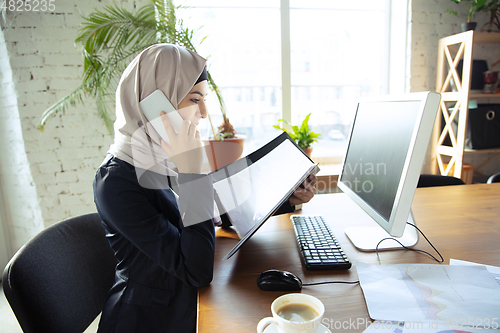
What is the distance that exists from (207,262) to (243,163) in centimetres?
39

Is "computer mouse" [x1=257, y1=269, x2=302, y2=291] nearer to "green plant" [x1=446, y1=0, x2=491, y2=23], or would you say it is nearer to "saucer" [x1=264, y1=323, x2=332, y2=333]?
"saucer" [x1=264, y1=323, x2=332, y2=333]

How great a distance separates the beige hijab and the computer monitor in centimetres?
56

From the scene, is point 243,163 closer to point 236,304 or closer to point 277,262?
point 277,262

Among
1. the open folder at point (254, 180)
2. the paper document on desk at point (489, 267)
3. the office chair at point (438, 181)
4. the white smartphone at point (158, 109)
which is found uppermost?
the white smartphone at point (158, 109)

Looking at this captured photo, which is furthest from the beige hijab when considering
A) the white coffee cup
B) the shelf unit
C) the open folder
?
the shelf unit

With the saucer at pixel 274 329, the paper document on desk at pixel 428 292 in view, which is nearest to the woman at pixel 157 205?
the saucer at pixel 274 329

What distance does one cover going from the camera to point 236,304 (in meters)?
0.62

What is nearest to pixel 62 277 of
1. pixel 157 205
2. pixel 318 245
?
pixel 157 205

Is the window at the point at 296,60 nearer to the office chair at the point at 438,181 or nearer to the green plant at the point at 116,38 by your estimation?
the green plant at the point at 116,38

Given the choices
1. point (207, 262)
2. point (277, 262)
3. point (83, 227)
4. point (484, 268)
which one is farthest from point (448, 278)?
point (83, 227)

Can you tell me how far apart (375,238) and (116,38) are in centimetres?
210

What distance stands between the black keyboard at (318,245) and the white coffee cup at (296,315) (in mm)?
242

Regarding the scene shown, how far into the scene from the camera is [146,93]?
0.88 meters

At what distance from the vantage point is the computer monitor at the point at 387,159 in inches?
24.7
